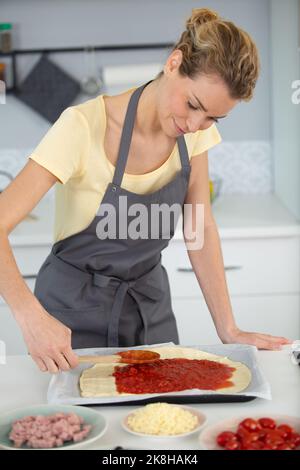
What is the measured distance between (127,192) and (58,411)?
60 cm

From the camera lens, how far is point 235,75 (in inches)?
57.3

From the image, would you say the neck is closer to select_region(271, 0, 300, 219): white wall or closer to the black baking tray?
the black baking tray

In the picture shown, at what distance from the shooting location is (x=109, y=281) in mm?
1787

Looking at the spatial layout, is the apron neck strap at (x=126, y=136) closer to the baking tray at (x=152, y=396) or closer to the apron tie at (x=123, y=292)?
the apron tie at (x=123, y=292)

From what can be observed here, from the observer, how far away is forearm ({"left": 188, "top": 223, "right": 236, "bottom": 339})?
69.9 inches

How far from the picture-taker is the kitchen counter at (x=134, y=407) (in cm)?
119

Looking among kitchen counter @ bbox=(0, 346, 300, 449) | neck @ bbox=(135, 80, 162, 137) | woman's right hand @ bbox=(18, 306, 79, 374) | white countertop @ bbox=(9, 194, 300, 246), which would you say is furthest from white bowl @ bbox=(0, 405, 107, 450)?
white countertop @ bbox=(9, 194, 300, 246)

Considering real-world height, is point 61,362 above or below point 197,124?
below

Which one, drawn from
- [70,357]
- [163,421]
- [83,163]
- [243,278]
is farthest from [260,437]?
[243,278]

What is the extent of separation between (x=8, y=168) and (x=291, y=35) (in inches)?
49.0

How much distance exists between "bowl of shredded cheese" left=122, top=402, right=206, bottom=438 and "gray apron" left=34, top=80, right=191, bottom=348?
1.87ft

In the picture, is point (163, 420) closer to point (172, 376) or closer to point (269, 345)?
point (172, 376)

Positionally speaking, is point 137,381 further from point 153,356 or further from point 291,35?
point 291,35

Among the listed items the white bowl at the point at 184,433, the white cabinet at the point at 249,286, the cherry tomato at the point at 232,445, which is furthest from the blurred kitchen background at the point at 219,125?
the cherry tomato at the point at 232,445
